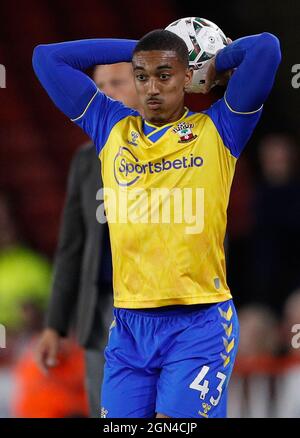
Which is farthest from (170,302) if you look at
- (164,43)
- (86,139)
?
(86,139)

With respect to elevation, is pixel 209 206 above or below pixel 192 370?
above

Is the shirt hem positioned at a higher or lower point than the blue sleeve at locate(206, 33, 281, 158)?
lower

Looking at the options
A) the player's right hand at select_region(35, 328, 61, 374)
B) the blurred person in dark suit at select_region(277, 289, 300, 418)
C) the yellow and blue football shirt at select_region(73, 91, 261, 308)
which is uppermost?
the yellow and blue football shirt at select_region(73, 91, 261, 308)

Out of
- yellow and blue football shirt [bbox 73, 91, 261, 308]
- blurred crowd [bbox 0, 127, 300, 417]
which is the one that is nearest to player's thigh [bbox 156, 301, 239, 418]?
yellow and blue football shirt [bbox 73, 91, 261, 308]

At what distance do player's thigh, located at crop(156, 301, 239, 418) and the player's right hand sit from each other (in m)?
1.27

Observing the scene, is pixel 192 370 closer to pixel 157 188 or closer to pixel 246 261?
pixel 157 188

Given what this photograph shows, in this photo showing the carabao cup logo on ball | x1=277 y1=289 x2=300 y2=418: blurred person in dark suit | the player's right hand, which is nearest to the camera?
the carabao cup logo on ball

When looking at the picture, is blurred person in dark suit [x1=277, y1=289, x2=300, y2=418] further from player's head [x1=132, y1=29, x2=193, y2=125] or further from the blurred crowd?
player's head [x1=132, y1=29, x2=193, y2=125]

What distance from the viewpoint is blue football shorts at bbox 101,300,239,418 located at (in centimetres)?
332

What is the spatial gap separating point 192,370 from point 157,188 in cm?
61
